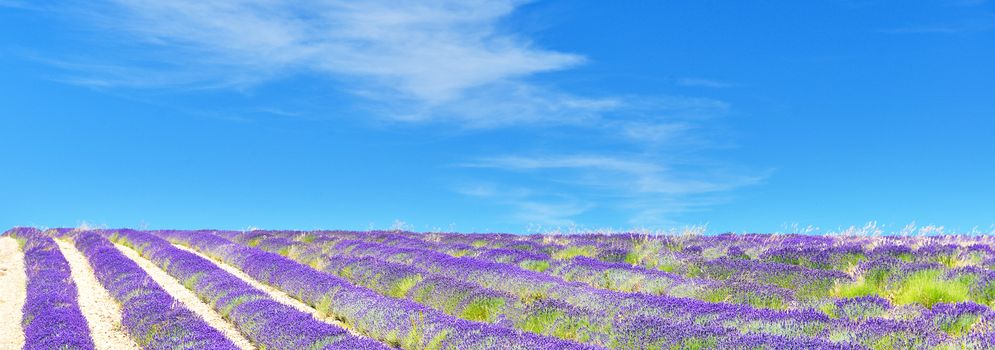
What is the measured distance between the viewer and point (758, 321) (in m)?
7.13

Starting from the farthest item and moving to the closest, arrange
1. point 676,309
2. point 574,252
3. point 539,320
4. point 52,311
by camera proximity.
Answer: point 574,252, point 52,311, point 539,320, point 676,309

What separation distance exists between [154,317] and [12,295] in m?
6.30

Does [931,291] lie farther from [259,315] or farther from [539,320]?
[259,315]

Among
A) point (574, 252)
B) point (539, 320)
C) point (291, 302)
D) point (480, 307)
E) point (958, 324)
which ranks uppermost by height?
point (574, 252)

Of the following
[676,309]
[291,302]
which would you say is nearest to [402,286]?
[291,302]

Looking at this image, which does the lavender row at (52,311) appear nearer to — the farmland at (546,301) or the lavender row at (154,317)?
the farmland at (546,301)

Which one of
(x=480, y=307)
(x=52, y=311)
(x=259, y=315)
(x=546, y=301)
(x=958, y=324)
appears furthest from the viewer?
(x=52, y=311)

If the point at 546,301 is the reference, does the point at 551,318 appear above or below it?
below

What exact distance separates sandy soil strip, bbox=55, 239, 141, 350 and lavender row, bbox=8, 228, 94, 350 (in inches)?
9.0

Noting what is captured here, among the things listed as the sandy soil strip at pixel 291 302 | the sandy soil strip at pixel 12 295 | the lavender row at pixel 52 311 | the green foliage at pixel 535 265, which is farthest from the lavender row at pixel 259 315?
the green foliage at pixel 535 265

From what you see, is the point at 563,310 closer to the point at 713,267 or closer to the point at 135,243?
the point at 713,267

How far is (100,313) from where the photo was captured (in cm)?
1167

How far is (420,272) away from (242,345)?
3.72m

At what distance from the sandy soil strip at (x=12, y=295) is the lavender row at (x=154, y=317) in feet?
4.56
